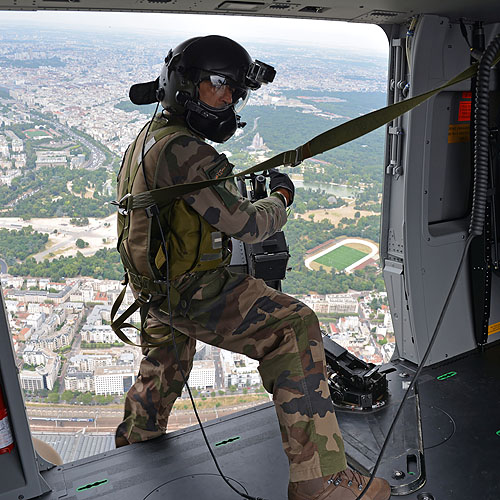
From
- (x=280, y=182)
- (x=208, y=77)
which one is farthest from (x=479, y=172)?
(x=208, y=77)

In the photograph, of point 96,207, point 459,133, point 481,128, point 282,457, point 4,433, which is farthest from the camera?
point 459,133

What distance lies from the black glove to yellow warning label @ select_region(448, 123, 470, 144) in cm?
153

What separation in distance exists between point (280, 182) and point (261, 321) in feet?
2.31

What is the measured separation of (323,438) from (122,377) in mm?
1932

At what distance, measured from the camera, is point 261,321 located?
2.46 m

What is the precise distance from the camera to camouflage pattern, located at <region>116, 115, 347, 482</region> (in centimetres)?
231

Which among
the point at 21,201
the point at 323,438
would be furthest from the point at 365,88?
the point at 323,438

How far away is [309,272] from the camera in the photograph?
419 centimetres

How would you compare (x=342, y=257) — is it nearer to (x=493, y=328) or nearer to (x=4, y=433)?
(x=493, y=328)

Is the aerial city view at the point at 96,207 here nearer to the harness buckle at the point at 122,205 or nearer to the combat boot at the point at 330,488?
the harness buckle at the point at 122,205

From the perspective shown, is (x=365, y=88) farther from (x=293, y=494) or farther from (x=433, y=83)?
(x=293, y=494)

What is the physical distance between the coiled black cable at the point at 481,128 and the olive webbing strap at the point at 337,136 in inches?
4.0

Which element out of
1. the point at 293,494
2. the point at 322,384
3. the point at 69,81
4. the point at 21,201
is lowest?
the point at 293,494

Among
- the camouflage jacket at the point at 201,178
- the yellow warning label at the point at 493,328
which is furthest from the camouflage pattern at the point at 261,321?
the yellow warning label at the point at 493,328
